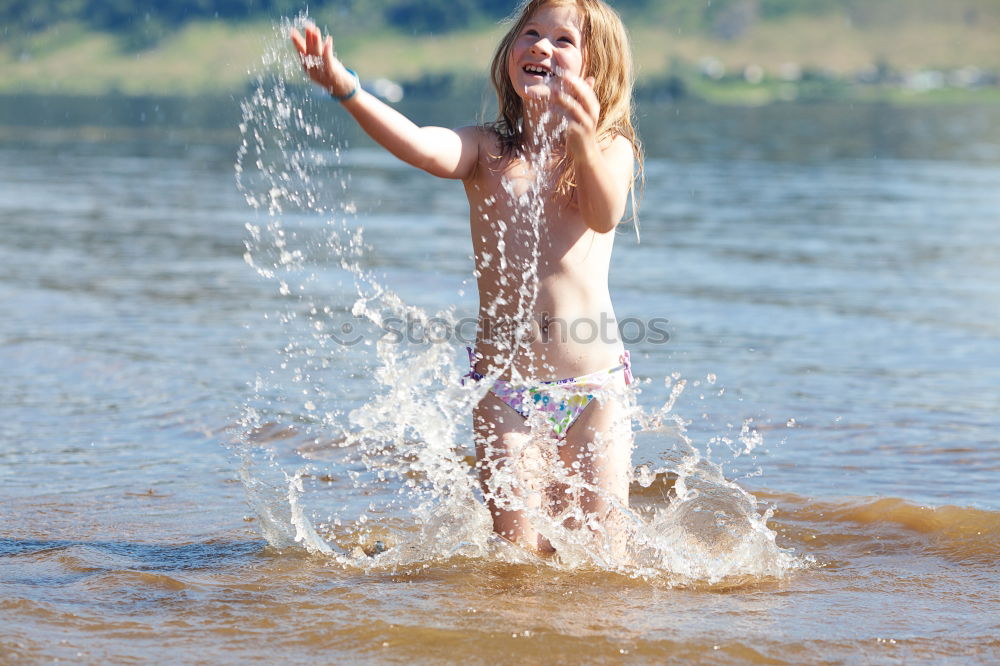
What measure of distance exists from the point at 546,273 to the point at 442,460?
44.9 inches

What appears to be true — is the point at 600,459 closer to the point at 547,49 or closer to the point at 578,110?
the point at 578,110

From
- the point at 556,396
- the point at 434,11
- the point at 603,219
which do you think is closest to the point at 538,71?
the point at 603,219

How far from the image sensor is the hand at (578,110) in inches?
151

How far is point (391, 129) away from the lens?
3941mm

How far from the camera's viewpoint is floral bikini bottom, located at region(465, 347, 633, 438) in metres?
4.38

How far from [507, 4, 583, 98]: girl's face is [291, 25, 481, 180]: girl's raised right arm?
0.28 metres

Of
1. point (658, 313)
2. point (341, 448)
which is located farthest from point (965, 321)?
point (341, 448)

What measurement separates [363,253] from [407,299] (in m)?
2.76

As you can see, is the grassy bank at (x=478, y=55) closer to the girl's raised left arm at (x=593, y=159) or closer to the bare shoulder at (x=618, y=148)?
the bare shoulder at (x=618, y=148)

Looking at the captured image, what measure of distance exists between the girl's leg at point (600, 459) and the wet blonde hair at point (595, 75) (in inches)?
32.1

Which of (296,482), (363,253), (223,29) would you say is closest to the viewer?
(296,482)

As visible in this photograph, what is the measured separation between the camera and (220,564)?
4641 millimetres

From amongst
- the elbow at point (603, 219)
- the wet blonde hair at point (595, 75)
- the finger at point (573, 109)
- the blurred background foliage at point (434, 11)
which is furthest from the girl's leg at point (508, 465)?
the blurred background foliage at point (434, 11)

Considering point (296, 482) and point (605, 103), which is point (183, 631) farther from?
point (605, 103)
